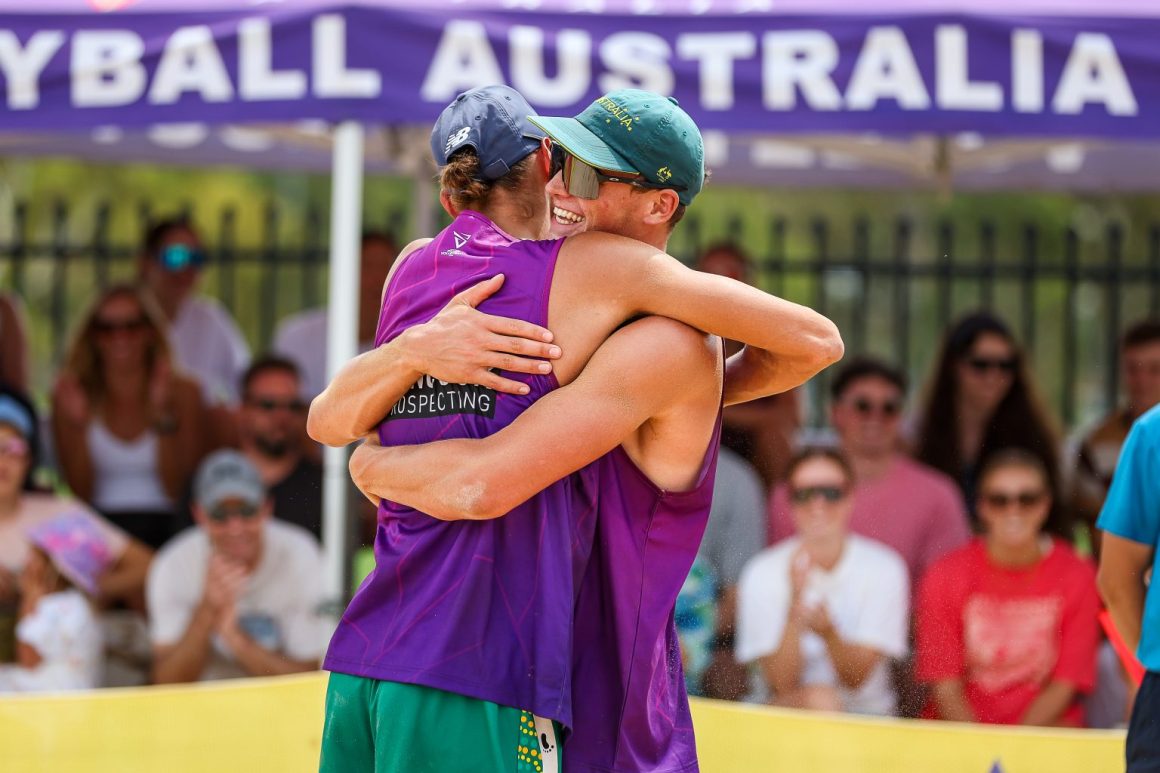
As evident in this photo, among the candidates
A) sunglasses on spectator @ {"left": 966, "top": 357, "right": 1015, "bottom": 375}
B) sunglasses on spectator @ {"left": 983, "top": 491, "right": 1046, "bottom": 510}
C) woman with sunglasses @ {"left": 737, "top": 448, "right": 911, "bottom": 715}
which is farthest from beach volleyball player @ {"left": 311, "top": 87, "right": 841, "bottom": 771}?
sunglasses on spectator @ {"left": 966, "top": 357, "right": 1015, "bottom": 375}

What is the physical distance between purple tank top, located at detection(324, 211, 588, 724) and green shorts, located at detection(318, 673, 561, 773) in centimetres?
3

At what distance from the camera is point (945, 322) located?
28.3 ft

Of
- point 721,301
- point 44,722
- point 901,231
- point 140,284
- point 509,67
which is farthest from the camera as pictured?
point 901,231

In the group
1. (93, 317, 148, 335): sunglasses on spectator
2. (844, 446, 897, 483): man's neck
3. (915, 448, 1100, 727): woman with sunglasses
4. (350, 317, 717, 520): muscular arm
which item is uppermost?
(93, 317, 148, 335): sunglasses on spectator

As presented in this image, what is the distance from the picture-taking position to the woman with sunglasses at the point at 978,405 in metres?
5.70

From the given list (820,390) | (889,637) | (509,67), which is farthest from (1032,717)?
(820,390)

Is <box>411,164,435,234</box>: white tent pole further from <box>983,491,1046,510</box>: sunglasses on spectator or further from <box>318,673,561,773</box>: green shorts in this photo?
<box>318,673,561,773</box>: green shorts

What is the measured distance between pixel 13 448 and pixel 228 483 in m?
0.86

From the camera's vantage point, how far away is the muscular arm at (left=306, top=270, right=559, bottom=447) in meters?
2.34

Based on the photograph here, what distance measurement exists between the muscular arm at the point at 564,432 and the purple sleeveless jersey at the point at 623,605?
130 mm

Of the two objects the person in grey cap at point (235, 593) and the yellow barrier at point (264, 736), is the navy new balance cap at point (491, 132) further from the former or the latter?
the person in grey cap at point (235, 593)

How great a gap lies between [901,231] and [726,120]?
417 cm

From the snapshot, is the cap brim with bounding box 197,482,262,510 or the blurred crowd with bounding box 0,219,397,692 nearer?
the blurred crowd with bounding box 0,219,397,692

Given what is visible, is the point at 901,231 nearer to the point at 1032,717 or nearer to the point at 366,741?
the point at 1032,717
